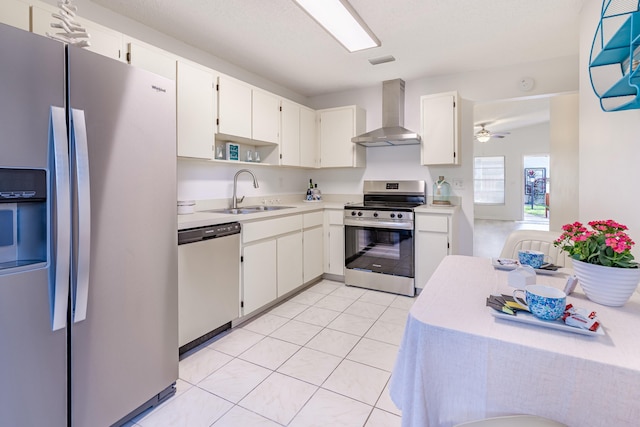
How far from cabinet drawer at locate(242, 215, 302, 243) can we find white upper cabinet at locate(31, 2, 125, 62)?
1.46 metres

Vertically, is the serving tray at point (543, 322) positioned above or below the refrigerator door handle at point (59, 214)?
below

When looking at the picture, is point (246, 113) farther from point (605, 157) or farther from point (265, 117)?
point (605, 157)

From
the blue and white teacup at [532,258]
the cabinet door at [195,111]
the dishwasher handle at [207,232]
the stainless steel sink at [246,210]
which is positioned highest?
the cabinet door at [195,111]

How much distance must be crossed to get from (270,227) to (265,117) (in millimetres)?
1186

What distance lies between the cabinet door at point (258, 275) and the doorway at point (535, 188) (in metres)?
9.74

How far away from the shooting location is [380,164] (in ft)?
13.6

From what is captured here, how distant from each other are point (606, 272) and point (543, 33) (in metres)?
2.69

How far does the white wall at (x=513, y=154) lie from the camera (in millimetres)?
9227

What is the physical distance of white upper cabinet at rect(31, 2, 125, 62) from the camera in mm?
1632

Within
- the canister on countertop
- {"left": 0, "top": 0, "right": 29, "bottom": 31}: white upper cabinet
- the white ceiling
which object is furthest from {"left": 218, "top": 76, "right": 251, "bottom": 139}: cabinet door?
{"left": 0, "top": 0, "right": 29, "bottom": 31}: white upper cabinet

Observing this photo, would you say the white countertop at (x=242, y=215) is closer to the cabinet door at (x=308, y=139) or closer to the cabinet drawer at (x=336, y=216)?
the cabinet drawer at (x=336, y=216)

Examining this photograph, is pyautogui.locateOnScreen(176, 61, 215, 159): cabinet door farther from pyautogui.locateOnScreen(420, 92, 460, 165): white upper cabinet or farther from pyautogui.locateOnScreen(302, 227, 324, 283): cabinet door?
pyautogui.locateOnScreen(420, 92, 460, 165): white upper cabinet

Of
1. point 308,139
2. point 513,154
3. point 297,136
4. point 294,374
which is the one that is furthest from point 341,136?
point 513,154

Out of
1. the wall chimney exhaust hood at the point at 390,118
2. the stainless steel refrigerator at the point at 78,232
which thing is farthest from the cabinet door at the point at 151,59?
the wall chimney exhaust hood at the point at 390,118
